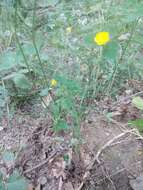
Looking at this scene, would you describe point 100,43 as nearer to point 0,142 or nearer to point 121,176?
point 121,176

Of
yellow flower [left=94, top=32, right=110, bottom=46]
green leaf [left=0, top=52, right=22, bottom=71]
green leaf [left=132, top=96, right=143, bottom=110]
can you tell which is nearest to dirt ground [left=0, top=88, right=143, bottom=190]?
green leaf [left=132, top=96, right=143, bottom=110]

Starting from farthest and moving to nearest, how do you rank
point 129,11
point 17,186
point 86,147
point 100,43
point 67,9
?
point 67,9 → point 86,147 → point 129,11 → point 100,43 → point 17,186

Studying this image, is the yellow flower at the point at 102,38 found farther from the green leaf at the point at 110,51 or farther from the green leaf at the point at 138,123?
the green leaf at the point at 138,123

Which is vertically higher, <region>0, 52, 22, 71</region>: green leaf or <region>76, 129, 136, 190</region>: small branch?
<region>0, 52, 22, 71</region>: green leaf

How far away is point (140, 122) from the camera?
4.95 feet

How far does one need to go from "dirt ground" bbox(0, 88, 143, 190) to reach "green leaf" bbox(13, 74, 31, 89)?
0.47 ft

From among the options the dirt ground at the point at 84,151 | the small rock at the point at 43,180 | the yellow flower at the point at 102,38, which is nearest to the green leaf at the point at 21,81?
the dirt ground at the point at 84,151

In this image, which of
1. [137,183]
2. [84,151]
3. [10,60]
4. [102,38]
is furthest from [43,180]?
[102,38]

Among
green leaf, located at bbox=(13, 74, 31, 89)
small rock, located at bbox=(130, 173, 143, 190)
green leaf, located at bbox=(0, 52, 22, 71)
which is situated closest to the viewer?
small rock, located at bbox=(130, 173, 143, 190)

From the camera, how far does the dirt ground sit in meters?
1.52

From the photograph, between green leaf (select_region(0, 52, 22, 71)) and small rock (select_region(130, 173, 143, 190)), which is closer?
small rock (select_region(130, 173, 143, 190))

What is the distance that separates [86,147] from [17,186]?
46 centimetres

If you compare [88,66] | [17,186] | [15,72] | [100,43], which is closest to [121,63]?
[88,66]

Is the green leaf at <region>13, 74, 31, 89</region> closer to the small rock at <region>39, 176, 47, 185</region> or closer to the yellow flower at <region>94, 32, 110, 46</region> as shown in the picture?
the small rock at <region>39, 176, 47, 185</region>
